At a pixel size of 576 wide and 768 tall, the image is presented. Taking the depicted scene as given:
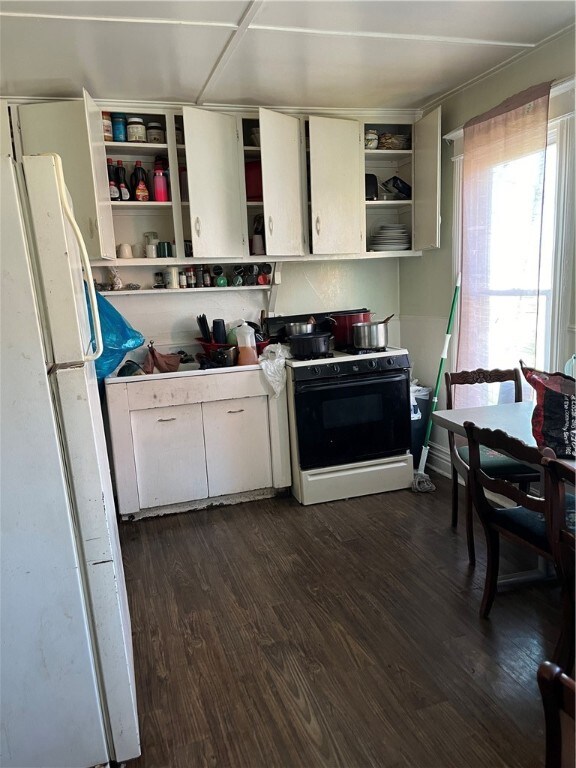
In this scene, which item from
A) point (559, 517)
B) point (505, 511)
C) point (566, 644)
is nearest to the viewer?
point (559, 517)

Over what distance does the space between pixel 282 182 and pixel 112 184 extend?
1.04 m

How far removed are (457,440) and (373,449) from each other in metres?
0.52

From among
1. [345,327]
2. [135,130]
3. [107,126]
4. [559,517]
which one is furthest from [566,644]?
[107,126]

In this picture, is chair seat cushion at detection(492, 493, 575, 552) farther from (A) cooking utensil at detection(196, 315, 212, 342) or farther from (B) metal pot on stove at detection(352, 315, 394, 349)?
(A) cooking utensil at detection(196, 315, 212, 342)

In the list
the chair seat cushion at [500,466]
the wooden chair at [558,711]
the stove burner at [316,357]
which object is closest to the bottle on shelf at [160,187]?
the stove burner at [316,357]

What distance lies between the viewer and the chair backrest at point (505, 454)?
5.67 feet

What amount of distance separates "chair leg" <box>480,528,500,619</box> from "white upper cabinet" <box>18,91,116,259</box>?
2.39 metres

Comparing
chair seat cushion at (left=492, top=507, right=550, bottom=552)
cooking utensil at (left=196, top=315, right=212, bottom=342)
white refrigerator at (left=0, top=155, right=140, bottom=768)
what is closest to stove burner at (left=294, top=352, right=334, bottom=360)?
cooking utensil at (left=196, top=315, right=212, bottom=342)

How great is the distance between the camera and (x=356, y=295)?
404 centimetres

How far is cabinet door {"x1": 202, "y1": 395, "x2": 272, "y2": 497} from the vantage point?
10.8ft

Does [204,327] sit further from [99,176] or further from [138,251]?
[99,176]

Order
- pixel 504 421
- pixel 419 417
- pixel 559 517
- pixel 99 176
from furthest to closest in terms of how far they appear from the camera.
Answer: pixel 419 417, pixel 99 176, pixel 504 421, pixel 559 517

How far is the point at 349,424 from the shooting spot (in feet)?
11.0

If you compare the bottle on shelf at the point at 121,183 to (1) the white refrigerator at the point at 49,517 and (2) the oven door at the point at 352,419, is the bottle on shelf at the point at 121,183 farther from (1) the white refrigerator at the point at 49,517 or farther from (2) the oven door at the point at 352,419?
(1) the white refrigerator at the point at 49,517
